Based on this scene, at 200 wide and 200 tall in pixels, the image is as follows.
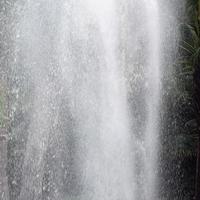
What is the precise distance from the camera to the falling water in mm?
7328

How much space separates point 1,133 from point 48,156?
125cm

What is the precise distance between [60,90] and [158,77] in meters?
2.66

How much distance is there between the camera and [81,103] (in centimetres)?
792

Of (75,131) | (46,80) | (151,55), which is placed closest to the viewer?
(46,80)

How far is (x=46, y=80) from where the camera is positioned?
748 cm

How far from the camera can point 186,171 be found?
1007 cm

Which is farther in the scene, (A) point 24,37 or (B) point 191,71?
(B) point 191,71

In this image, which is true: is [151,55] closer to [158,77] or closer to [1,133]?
[158,77]

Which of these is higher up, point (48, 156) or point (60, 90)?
point (60, 90)

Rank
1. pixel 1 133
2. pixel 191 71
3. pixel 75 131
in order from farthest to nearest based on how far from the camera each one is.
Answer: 1. pixel 191 71
2. pixel 75 131
3. pixel 1 133

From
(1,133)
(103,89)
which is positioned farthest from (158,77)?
(1,133)

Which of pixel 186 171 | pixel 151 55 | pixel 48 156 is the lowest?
pixel 186 171

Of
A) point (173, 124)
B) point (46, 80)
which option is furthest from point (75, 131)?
point (173, 124)

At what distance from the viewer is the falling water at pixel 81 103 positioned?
733 centimetres
